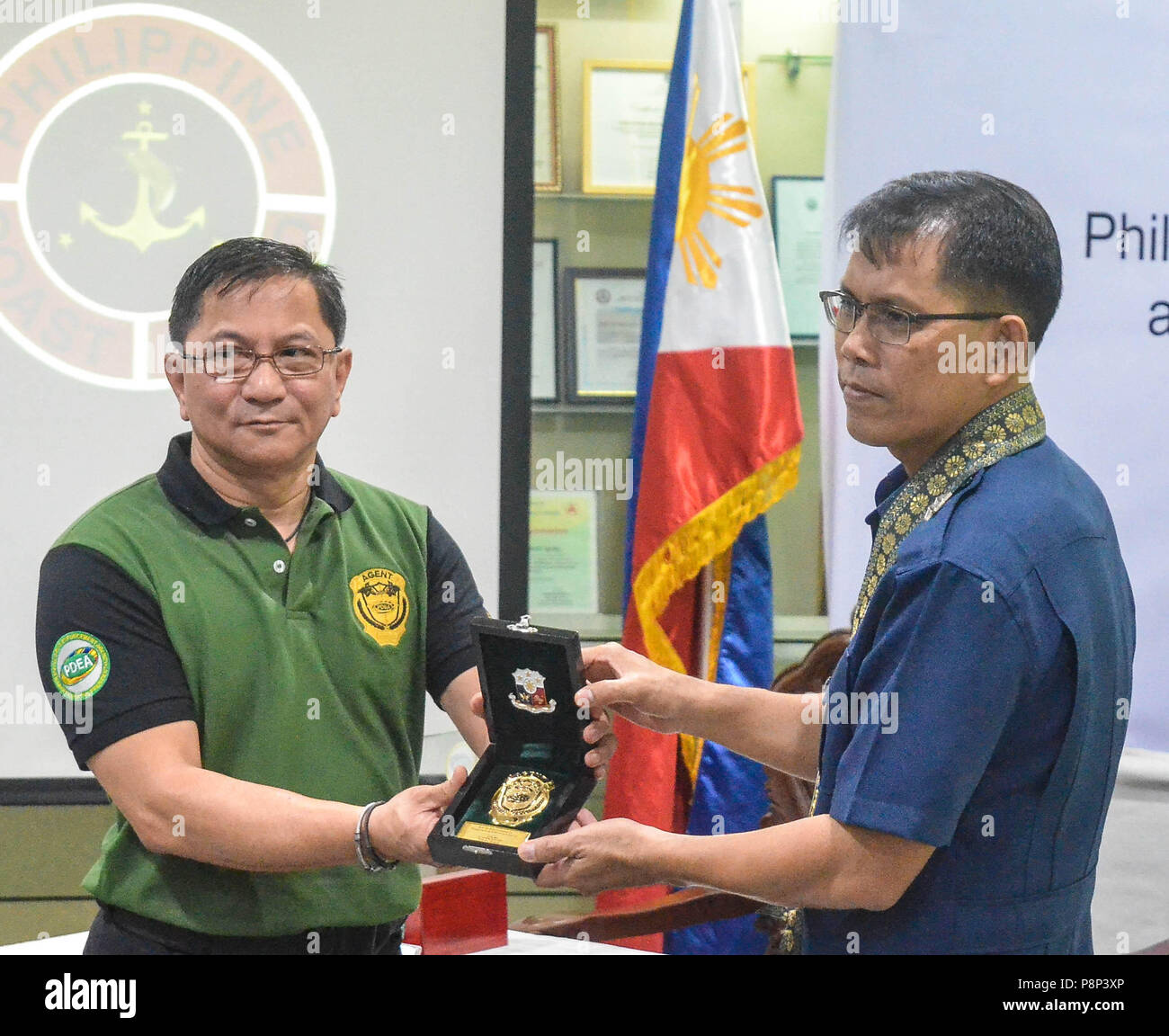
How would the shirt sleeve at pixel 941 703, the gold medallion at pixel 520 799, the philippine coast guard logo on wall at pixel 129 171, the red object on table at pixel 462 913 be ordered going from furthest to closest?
the philippine coast guard logo on wall at pixel 129 171 < the red object on table at pixel 462 913 < the gold medallion at pixel 520 799 < the shirt sleeve at pixel 941 703

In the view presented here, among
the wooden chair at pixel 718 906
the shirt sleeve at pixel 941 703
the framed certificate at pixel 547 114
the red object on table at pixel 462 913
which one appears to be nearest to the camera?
the shirt sleeve at pixel 941 703

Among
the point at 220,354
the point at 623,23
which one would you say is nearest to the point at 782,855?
the point at 220,354

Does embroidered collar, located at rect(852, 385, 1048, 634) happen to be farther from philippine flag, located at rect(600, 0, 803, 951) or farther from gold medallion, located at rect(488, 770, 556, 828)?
philippine flag, located at rect(600, 0, 803, 951)

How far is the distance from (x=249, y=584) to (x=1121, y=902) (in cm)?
223

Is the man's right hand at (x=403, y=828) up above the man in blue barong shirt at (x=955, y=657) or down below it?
below

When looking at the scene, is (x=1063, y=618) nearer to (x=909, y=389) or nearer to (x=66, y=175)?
(x=909, y=389)

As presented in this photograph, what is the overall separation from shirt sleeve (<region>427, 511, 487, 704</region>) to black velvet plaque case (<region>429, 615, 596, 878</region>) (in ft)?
0.36

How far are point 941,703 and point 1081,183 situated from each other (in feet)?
6.23

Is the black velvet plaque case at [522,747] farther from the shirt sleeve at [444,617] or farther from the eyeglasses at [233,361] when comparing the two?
the eyeglasses at [233,361]

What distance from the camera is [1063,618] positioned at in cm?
122

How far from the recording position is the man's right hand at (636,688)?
1693mm

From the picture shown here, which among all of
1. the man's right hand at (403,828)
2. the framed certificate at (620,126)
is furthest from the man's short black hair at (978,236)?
the framed certificate at (620,126)

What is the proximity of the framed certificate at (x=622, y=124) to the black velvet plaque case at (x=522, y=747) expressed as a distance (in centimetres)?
173

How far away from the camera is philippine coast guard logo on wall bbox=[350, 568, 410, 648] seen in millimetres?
1613
